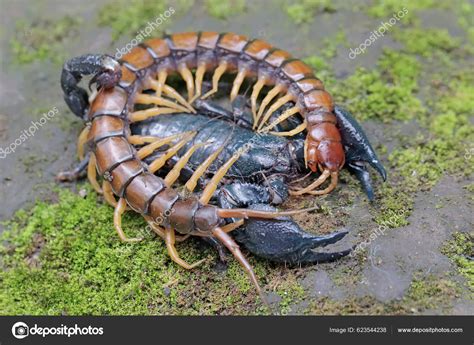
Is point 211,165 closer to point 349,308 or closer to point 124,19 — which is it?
point 349,308

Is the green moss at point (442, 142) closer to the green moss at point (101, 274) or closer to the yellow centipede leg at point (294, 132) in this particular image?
the yellow centipede leg at point (294, 132)

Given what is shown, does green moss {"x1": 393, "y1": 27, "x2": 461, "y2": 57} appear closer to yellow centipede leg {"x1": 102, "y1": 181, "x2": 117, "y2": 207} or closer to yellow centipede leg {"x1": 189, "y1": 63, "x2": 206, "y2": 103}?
yellow centipede leg {"x1": 189, "y1": 63, "x2": 206, "y2": 103}

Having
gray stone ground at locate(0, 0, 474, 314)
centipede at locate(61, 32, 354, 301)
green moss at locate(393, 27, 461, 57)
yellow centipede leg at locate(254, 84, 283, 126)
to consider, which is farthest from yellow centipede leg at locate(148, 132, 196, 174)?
green moss at locate(393, 27, 461, 57)

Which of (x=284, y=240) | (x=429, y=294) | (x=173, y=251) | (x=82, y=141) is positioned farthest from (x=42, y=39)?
(x=429, y=294)

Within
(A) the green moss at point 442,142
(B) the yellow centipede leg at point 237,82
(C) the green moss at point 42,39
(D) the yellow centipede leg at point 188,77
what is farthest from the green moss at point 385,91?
(C) the green moss at point 42,39

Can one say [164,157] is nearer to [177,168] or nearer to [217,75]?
[177,168]
